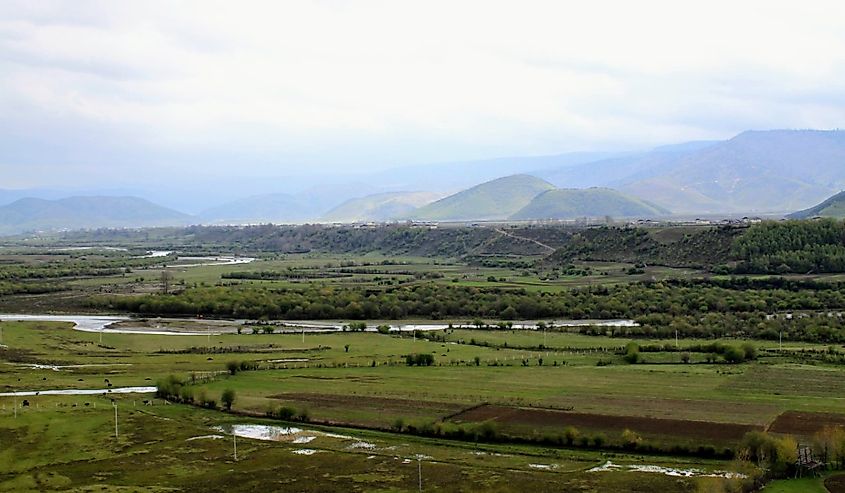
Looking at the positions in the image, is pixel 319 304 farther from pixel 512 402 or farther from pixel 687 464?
pixel 687 464

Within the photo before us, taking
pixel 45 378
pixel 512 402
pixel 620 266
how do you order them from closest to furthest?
pixel 512 402, pixel 45 378, pixel 620 266

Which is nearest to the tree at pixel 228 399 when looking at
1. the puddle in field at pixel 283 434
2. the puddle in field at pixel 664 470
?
the puddle in field at pixel 283 434

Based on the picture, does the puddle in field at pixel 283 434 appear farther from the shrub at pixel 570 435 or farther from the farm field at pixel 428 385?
the shrub at pixel 570 435

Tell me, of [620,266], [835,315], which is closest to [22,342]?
[835,315]

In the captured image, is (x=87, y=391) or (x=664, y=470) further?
(x=87, y=391)

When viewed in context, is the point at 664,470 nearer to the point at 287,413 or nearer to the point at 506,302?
the point at 287,413

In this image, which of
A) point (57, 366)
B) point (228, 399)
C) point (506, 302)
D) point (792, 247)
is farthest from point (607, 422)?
point (792, 247)

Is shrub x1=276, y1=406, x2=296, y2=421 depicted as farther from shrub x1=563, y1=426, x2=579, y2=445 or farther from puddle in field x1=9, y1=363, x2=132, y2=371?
puddle in field x1=9, y1=363, x2=132, y2=371

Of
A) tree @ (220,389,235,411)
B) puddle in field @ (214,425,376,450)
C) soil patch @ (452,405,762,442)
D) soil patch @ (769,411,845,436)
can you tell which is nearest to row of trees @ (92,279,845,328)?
soil patch @ (769,411,845,436)
